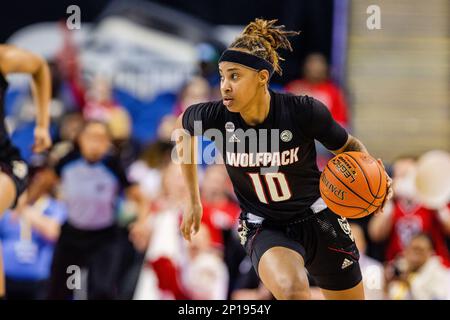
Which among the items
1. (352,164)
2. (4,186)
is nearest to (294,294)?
(352,164)

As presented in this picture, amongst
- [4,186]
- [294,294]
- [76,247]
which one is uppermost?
[4,186]

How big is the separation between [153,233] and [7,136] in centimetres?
205

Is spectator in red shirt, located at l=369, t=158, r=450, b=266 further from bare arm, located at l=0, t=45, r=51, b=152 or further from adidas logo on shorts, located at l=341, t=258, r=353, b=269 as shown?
bare arm, located at l=0, t=45, r=51, b=152

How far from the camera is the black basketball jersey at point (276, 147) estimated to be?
15.8ft

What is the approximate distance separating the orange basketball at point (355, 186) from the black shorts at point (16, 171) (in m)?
1.95

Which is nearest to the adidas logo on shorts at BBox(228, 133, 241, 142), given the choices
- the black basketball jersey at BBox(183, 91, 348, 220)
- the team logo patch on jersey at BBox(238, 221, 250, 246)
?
the black basketball jersey at BBox(183, 91, 348, 220)

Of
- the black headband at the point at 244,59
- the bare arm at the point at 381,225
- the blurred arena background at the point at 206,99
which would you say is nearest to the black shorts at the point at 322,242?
the black headband at the point at 244,59

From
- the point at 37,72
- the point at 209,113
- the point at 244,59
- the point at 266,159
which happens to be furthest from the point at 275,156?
the point at 37,72

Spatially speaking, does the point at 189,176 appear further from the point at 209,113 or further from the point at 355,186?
the point at 355,186

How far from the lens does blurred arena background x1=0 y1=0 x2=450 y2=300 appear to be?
23.7ft

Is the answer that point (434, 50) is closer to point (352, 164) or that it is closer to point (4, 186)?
point (352, 164)

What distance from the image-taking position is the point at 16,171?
5504 mm
